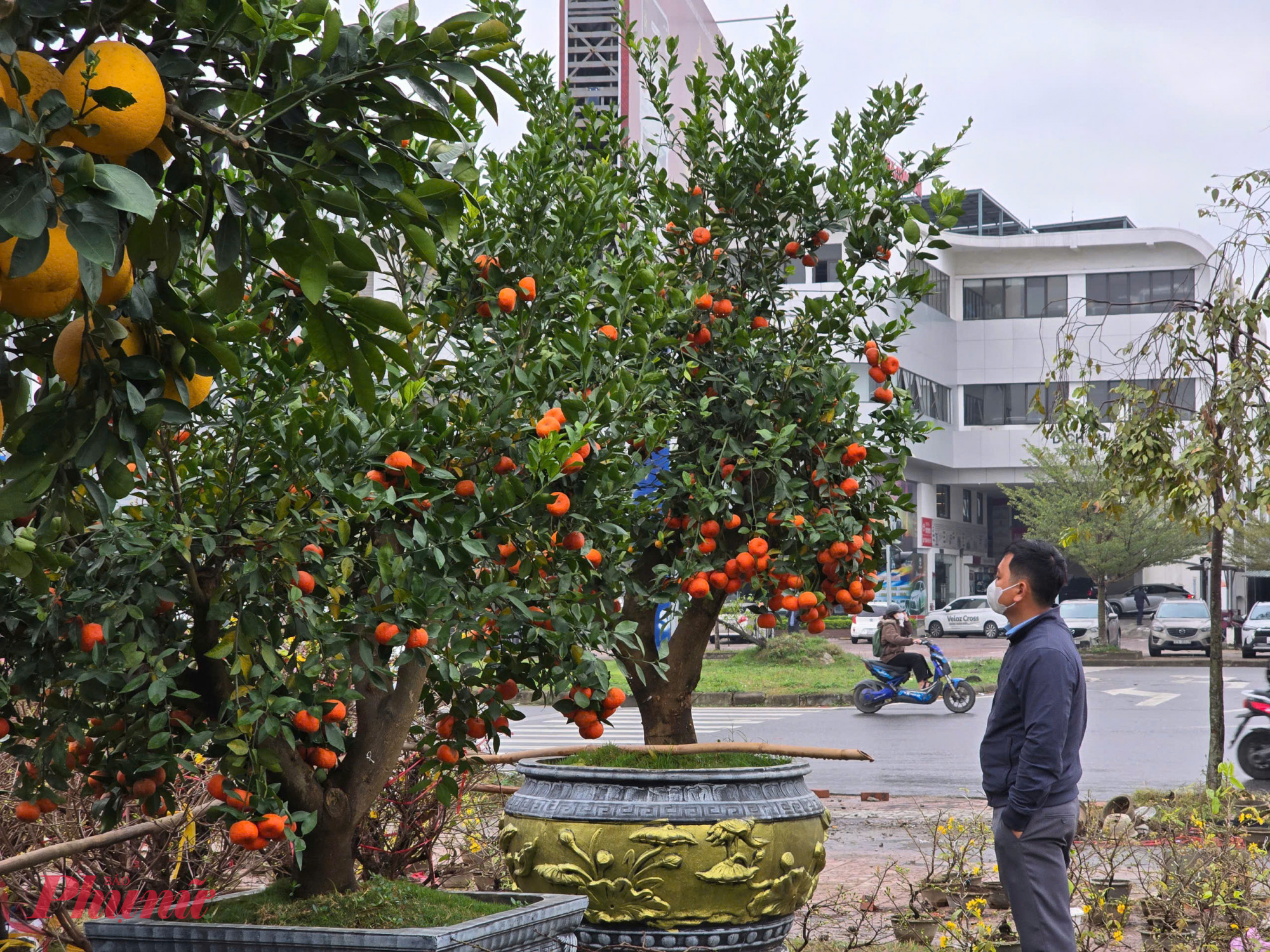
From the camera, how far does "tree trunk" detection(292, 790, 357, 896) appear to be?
142 inches

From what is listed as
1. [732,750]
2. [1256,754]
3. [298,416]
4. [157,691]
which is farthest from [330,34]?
[1256,754]

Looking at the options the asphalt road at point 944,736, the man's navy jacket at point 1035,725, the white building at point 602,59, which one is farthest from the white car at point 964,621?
the man's navy jacket at point 1035,725

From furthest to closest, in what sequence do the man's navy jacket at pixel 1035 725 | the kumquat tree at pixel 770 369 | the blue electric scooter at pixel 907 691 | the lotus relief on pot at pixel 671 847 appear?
the blue electric scooter at pixel 907 691 → the kumquat tree at pixel 770 369 → the lotus relief on pot at pixel 671 847 → the man's navy jacket at pixel 1035 725

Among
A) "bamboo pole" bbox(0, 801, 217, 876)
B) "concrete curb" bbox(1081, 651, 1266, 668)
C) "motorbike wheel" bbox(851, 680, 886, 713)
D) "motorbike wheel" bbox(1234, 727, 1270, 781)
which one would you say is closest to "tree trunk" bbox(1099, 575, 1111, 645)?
"concrete curb" bbox(1081, 651, 1266, 668)

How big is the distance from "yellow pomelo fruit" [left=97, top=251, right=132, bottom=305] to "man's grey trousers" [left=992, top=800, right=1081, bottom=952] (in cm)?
378

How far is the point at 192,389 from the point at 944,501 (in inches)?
2022

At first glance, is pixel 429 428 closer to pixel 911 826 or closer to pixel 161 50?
pixel 161 50

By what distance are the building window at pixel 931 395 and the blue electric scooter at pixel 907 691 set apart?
22.8m

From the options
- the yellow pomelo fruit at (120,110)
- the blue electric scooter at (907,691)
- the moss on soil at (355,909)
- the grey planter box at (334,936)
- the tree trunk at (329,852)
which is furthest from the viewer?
the blue electric scooter at (907,691)

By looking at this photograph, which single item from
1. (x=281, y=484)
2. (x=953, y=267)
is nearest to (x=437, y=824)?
(x=281, y=484)

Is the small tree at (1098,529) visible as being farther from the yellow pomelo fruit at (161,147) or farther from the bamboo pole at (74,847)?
the yellow pomelo fruit at (161,147)

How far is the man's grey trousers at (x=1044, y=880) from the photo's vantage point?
14.1ft

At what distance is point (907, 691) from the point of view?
63.6 ft

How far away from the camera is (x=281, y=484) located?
3023 millimetres
